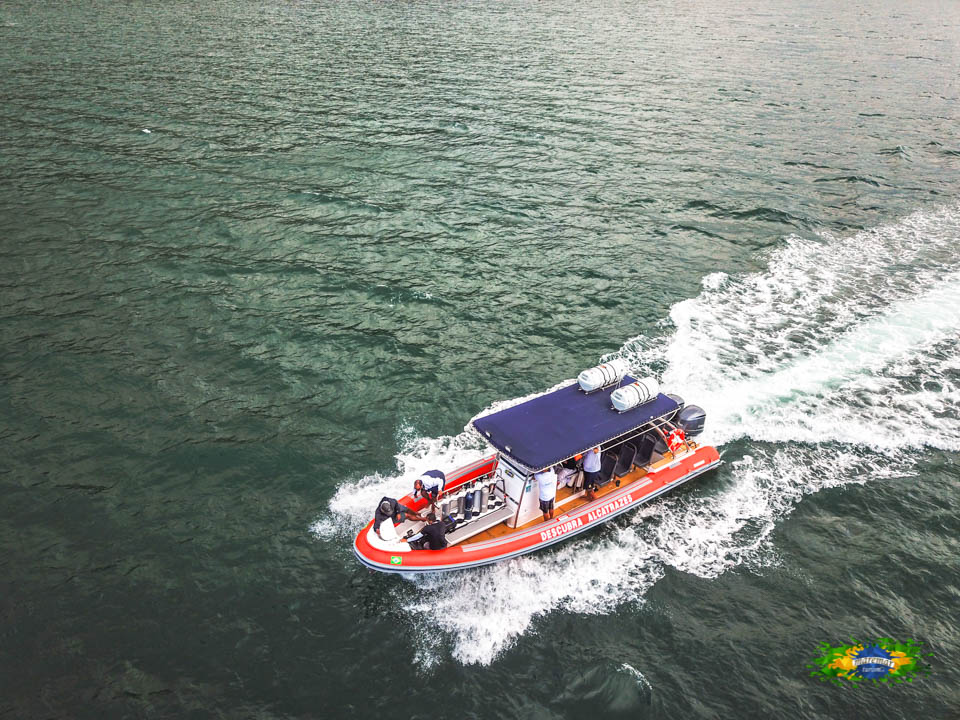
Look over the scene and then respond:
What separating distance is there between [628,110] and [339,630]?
1828 inches

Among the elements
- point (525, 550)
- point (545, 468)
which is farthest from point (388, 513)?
point (545, 468)

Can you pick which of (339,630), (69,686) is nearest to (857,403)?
(339,630)

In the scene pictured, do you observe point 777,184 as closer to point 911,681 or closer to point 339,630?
point 911,681

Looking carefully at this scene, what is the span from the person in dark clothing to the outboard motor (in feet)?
28.4

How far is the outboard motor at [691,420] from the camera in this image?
2114 cm

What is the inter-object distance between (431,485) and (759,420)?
11.8m

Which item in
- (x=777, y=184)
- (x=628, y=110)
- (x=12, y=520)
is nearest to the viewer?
(x=12, y=520)

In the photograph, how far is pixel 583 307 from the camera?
2861 centimetres

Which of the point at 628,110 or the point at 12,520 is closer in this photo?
the point at 12,520

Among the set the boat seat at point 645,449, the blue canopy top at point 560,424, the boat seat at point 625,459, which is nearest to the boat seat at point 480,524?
the blue canopy top at point 560,424

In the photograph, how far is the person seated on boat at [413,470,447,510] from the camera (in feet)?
58.3

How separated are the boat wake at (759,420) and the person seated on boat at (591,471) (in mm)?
1133

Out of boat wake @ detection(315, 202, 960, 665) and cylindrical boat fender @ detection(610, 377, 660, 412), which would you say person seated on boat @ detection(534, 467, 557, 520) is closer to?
boat wake @ detection(315, 202, 960, 665)

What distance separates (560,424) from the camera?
1850 cm
